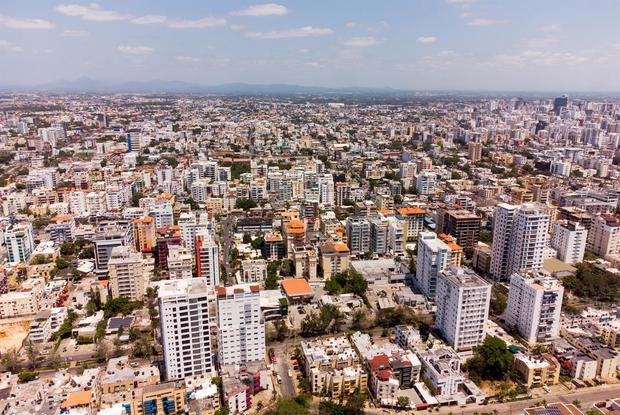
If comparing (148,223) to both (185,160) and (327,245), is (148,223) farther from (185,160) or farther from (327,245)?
(185,160)

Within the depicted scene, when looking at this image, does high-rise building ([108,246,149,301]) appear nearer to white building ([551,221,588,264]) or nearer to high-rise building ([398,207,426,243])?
high-rise building ([398,207,426,243])

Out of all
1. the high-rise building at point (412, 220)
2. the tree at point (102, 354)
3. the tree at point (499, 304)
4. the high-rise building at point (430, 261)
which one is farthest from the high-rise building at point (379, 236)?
the tree at point (102, 354)

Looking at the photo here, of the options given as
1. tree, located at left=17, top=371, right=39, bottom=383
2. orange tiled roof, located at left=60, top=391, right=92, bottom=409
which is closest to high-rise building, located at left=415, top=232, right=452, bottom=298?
orange tiled roof, located at left=60, top=391, right=92, bottom=409

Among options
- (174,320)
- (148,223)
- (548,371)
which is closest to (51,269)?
(148,223)

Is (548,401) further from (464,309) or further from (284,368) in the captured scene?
(284,368)

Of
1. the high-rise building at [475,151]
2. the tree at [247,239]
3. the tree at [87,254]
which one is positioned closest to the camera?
the tree at [87,254]

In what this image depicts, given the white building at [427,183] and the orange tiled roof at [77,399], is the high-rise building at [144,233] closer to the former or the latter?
the orange tiled roof at [77,399]
